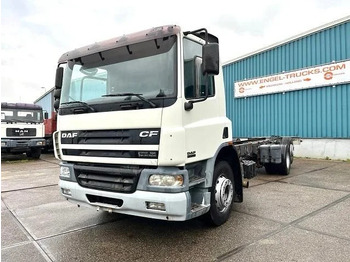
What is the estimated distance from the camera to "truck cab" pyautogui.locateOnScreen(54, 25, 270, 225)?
308 centimetres

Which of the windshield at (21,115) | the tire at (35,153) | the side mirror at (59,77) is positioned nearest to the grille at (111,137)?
the side mirror at (59,77)

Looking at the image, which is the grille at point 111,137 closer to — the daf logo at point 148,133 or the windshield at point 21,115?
the daf logo at point 148,133

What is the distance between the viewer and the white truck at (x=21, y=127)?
41.2 ft

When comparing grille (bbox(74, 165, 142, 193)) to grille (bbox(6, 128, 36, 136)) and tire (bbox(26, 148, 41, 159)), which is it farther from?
tire (bbox(26, 148, 41, 159))

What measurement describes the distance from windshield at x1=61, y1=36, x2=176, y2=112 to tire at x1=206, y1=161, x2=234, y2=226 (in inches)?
56.5

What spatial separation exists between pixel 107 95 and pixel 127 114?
470 millimetres

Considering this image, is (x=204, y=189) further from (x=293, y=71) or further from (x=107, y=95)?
(x=293, y=71)

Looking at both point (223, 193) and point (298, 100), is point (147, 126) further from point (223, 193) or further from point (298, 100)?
point (298, 100)

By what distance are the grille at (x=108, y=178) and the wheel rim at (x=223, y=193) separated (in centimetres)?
123

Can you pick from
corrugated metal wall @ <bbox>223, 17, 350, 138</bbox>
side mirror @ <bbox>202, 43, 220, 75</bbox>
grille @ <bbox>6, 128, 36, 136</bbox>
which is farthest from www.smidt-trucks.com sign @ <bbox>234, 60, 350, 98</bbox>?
grille @ <bbox>6, 128, 36, 136</bbox>

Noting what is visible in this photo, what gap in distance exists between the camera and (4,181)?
8305mm

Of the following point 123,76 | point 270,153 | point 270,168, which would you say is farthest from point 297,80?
point 123,76

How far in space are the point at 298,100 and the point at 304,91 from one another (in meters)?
0.42

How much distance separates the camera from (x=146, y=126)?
10.3 ft
